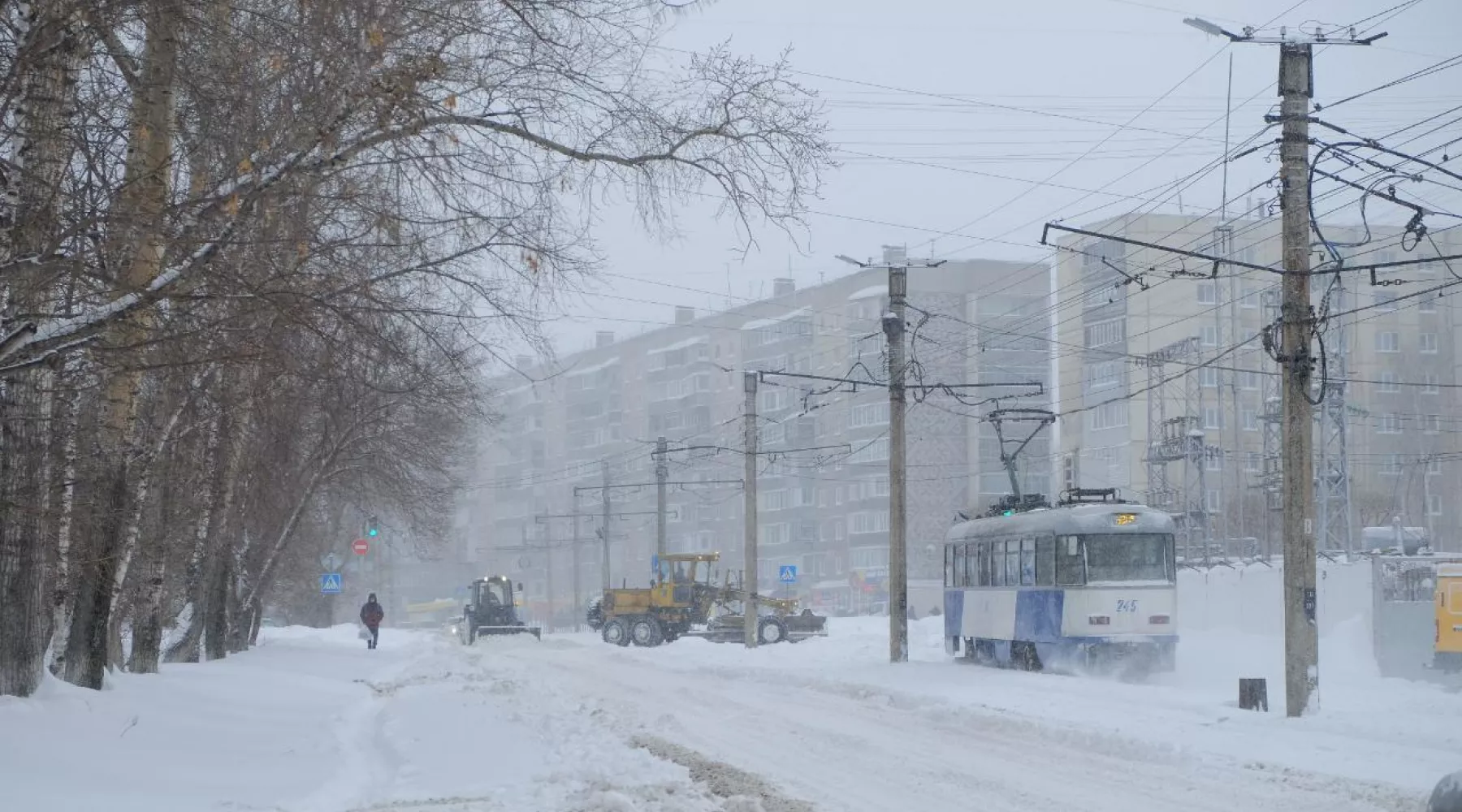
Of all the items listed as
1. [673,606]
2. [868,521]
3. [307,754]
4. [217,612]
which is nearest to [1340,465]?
[673,606]

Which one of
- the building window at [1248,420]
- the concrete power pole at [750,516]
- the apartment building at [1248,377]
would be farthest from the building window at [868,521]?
the concrete power pole at [750,516]

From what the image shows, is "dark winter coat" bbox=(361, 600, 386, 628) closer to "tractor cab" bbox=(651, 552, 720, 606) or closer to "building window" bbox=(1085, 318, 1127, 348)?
"tractor cab" bbox=(651, 552, 720, 606)

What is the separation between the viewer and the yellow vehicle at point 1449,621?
1069 inches

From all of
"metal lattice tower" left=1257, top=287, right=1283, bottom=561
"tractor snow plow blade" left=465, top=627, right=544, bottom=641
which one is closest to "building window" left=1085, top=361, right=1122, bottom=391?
"metal lattice tower" left=1257, top=287, right=1283, bottom=561

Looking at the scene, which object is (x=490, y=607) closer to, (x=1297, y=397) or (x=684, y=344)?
(x=1297, y=397)

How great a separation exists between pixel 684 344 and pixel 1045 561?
257ft

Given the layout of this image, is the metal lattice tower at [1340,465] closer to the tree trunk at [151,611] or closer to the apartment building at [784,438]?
the apartment building at [784,438]

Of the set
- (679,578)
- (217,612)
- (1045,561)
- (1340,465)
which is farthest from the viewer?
(679,578)

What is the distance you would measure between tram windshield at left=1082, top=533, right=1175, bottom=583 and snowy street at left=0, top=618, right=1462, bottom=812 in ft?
8.70

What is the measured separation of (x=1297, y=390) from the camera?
68.5 feet

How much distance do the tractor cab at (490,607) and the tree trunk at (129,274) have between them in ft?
138

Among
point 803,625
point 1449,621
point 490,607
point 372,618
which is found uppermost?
point 1449,621

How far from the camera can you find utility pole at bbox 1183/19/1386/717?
20.9 metres

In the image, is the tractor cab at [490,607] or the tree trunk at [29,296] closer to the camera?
the tree trunk at [29,296]
